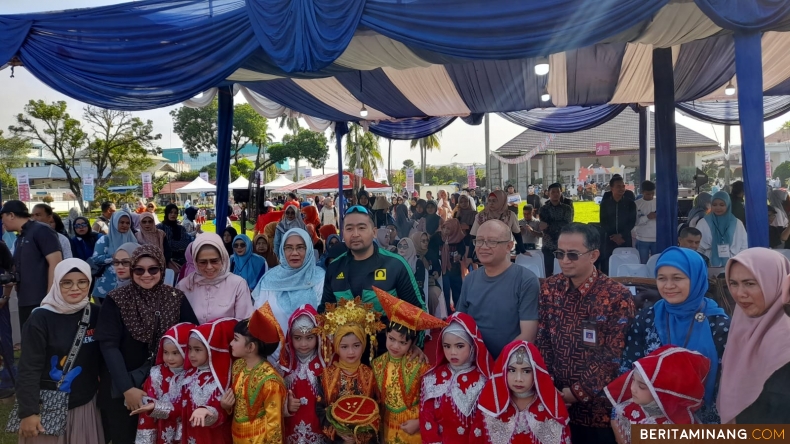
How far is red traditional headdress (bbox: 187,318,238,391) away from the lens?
2559 millimetres

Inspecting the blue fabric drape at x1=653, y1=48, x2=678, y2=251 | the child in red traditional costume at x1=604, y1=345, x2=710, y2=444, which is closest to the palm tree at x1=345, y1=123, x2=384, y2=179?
the blue fabric drape at x1=653, y1=48, x2=678, y2=251

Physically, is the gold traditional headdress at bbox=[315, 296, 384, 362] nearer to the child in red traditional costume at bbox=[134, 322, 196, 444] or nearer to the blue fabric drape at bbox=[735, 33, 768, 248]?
the child in red traditional costume at bbox=[134, 322, 196, 444]

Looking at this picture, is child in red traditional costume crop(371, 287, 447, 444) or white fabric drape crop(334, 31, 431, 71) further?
white fabric drape crop(334, 31, 431, 71)

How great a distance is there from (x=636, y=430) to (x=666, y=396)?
0.61ft

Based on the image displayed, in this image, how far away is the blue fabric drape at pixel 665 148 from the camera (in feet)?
17.0

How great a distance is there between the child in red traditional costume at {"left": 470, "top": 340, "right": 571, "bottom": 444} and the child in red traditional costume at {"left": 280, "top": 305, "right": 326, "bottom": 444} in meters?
0.93

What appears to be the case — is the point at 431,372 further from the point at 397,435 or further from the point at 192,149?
the point at 192,149

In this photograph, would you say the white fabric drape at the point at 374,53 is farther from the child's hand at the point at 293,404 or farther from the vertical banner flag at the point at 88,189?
the vertical banner flag at the point at 88,189

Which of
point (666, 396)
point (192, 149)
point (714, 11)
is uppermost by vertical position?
point (192, 149)

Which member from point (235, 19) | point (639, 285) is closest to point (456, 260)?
point (639, 285)

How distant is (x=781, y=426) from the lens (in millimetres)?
1882

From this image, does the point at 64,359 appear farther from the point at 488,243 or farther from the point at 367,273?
the point at 488,243

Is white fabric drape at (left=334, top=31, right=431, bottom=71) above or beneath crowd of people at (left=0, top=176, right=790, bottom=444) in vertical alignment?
above

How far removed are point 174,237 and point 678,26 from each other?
5.75 meters
